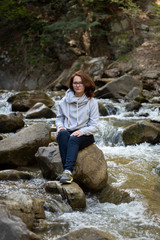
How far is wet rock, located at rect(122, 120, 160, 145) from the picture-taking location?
7.71 meters

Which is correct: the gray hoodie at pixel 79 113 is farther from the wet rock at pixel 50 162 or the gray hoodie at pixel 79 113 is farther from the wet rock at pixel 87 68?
the wet rock at pixel 87 68

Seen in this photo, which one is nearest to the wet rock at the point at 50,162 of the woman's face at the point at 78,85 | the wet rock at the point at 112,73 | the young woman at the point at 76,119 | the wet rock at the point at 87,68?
the young woman at the point at 76,119

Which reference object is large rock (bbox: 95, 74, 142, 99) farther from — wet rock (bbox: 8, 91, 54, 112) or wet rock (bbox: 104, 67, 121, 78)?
wet rock (bbox: 104, 67, 121, 78)

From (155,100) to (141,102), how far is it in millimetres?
739

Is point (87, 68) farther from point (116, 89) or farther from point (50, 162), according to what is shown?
point (50, 162)

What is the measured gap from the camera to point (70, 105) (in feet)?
15.1

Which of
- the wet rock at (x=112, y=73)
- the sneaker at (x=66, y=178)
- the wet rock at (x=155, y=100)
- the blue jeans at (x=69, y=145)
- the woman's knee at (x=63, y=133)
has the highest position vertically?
the woman's knee at (x=63, y=133)

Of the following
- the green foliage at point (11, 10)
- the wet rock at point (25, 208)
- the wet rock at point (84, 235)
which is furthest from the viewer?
Result: the green foliage at point (11, 10)

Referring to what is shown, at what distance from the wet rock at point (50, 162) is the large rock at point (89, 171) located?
430 mm

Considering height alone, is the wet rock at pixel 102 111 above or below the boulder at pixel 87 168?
below

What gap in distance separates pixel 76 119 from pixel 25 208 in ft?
5.58

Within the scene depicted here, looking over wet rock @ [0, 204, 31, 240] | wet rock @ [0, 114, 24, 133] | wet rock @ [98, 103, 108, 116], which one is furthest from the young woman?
wet rock @ [98, 103, 108, 116]

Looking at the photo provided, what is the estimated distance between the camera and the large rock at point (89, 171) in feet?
14.6

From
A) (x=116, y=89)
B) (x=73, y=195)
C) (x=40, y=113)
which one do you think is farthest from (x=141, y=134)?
(x=116, y=89)
